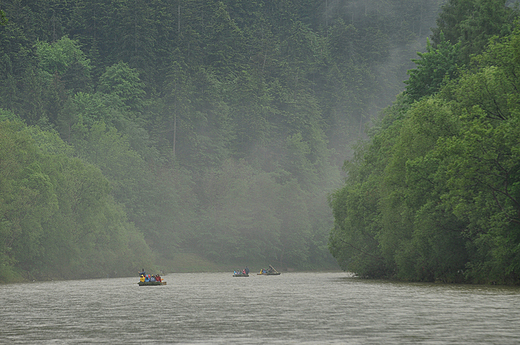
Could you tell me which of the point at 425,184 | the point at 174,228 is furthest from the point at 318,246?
the point at 425,184

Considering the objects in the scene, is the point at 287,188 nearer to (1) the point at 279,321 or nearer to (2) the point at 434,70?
(2) the point at 434,70

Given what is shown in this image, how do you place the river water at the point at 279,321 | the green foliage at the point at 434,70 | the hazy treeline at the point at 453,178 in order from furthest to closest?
the green foliage at the point at 434,70
the hazy treeline at the point at 453,178
the river water at the point at 279,321

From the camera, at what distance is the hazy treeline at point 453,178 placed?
55406 millimetres

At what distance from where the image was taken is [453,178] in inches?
2233

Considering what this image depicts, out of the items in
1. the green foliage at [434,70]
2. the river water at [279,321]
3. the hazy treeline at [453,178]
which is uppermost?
the green foliage at [434,70]

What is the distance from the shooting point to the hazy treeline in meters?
55.4

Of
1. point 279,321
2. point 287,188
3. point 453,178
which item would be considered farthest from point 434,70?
point 287,188

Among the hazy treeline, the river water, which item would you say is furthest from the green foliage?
the river water

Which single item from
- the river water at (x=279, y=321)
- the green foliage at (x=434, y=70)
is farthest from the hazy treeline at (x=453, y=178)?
the river water at (x=279, y=321)

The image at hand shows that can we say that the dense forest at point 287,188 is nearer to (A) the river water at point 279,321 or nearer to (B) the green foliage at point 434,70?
(B) the green foliage at point 434,70

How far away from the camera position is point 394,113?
10262cm

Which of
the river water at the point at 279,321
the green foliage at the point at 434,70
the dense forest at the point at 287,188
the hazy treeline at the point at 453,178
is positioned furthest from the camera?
the green foliage at the point at 434,70

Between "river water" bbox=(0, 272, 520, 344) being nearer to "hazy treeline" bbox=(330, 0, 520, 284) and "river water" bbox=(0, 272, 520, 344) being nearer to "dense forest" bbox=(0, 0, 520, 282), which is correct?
"hazy treeline" bbox=(330, 0, 520, 284)

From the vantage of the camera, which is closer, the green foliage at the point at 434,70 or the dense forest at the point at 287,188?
the dense forest at the point at 287,188
